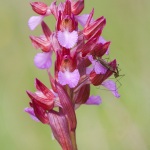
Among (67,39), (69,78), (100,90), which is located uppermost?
(100,90)

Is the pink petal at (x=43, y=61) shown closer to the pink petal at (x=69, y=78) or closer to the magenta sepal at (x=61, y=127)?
the pink petal at (x=69, y=78)

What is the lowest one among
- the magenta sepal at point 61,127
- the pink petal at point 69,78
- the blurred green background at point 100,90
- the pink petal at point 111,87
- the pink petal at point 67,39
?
the magenta sepal at point 61,127

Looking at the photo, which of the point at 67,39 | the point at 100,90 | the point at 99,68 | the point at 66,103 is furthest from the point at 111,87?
the point at 100,90

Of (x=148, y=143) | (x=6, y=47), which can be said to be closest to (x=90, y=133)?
(x=148, y=143)

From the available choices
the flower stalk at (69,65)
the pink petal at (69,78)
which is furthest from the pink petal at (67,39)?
the pink petal at (69,78)

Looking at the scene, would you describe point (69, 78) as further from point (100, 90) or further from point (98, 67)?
point (100, 90)

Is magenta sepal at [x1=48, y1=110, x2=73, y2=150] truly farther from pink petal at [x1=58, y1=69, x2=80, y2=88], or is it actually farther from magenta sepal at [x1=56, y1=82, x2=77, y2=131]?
pink petal at [x1=58, y1=69, x2=80, y2=88]
